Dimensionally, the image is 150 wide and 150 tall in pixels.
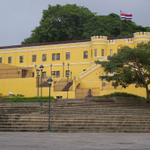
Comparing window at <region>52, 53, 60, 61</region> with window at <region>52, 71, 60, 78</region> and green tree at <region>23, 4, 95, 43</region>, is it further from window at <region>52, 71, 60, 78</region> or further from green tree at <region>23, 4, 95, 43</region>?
green tree at <region>23, 4, 95, 43</region>

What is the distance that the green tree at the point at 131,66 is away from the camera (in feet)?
182

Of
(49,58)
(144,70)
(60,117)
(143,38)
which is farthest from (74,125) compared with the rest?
(49,58)

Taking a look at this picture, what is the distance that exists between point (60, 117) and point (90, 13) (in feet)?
191

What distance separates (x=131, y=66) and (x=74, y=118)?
13.0m

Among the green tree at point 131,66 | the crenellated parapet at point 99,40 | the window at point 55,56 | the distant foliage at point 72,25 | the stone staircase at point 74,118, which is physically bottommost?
the stone staircase at point 74,118

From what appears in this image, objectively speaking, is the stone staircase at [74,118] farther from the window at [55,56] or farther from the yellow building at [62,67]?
the window at [55,56]

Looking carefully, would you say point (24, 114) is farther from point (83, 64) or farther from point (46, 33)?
point (46, 33)

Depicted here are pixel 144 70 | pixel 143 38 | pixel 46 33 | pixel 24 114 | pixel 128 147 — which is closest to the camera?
pixel 128 147

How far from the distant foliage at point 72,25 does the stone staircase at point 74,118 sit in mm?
46354

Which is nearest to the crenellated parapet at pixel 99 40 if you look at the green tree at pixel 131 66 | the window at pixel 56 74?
the window at pixel 56 74

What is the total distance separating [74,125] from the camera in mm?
44219

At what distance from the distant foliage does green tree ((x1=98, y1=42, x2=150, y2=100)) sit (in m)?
39.3

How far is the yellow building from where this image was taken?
224 ft

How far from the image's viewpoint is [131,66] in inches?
2211
